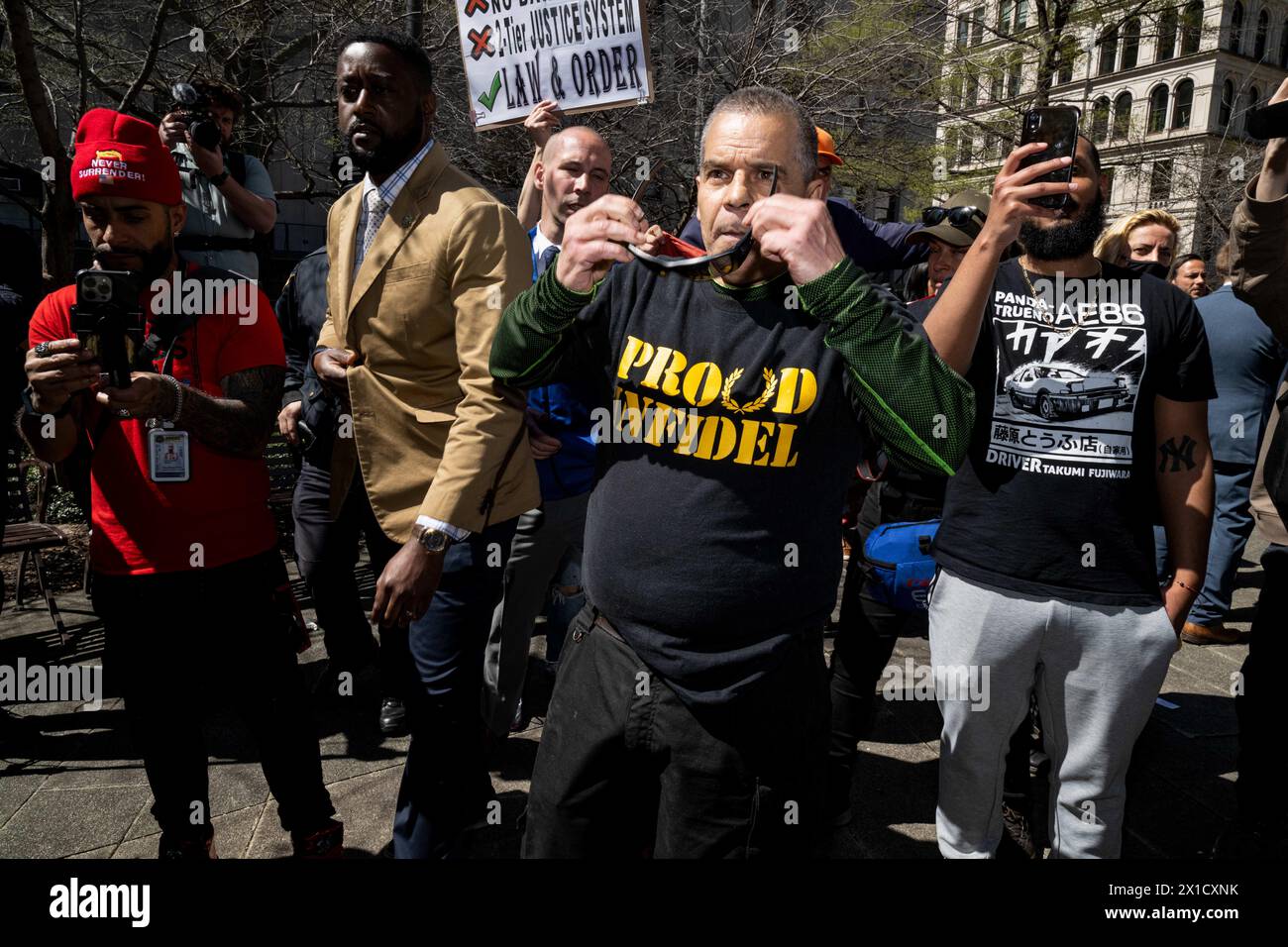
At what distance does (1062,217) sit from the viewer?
2418 millimetres

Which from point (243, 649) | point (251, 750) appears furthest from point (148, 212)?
point (251, 750)

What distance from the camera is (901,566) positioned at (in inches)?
125

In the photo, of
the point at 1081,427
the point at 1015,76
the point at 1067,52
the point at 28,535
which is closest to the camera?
the point at 1081,427

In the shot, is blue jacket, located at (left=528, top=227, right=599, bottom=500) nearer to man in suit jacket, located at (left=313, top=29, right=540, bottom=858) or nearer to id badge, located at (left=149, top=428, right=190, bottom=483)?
man in suit jacket, located at (left=313, top=29, right=540, bottom=858)

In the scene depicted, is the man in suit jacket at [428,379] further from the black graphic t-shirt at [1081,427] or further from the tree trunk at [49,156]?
the tree trunk at [49,156]

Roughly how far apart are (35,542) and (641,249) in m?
4.38

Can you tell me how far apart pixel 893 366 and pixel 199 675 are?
2.24 metres

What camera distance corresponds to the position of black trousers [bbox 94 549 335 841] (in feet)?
8.66

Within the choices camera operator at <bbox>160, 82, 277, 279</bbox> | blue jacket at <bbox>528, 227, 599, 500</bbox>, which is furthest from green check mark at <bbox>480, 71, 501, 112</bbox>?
blue jacket at <bbox>528, 227, 599, 500</bbox>

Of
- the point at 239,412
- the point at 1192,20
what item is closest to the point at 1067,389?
the point at 239,412

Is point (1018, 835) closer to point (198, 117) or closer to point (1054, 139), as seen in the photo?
point (1054, 139)

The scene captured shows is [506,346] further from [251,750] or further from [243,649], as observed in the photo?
[251,750]

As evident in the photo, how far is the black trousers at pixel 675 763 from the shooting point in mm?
1825

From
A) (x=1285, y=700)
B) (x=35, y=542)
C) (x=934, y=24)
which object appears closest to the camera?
(x=1285, y=700)
